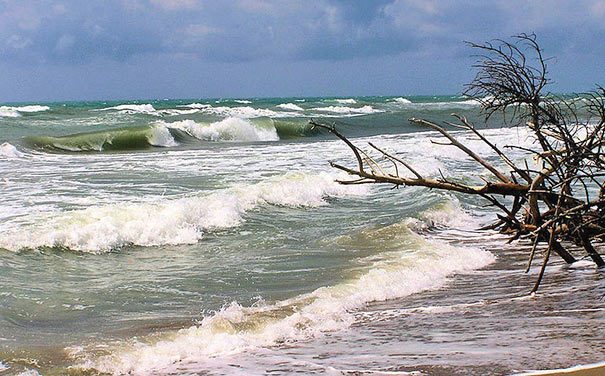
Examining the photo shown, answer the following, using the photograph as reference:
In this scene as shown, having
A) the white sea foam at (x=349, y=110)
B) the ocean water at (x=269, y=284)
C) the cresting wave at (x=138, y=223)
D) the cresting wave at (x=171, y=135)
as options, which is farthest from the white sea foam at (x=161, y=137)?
the white sea foam at (x=349, y=110)

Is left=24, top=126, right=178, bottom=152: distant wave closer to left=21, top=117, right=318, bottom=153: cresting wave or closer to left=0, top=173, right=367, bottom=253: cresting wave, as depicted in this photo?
left=21, top=117, right=318, bottom=153: cresting wave

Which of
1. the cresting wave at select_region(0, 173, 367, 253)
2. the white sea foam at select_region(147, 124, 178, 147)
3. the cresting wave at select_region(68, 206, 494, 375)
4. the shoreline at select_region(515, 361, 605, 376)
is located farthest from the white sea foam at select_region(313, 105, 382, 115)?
the shoreline at select_region(515, 361, 605, 376)

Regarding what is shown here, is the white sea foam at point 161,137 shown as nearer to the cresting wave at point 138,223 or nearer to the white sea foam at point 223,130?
the white sea foam at point 223,130

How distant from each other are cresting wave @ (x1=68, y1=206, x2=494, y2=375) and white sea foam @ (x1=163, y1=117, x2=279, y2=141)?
81.3ft

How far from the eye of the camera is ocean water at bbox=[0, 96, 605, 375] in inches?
182

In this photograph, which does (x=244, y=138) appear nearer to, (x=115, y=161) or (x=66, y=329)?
(x=115, y=161)

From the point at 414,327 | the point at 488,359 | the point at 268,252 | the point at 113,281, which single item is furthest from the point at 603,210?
the point at 113,281

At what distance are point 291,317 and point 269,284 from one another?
1453 millimetres

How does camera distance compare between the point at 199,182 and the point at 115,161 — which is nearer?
the point at 199,182

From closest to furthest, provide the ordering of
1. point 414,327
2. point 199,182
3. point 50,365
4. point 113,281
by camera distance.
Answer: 1. point 50,365
2. point 414,327
3. point 113,281
4. point 199,182

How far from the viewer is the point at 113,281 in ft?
24.2

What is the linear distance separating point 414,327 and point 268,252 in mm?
3662

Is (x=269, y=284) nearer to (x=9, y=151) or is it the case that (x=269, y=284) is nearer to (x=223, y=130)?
(x=9, y=151)

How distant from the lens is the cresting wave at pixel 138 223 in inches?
357
